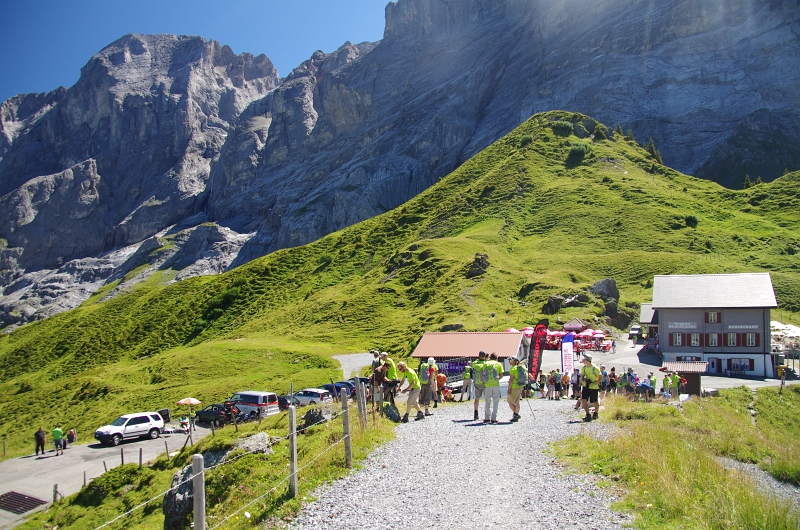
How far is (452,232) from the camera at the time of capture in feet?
329

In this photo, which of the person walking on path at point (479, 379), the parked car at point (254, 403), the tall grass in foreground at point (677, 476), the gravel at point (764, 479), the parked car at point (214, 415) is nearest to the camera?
the tall grass in foreground at point (677, 476)

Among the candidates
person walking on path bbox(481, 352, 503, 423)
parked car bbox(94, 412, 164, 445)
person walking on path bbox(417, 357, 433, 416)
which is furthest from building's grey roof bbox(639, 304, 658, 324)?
parked car bbox(94, 412, 164, 445)

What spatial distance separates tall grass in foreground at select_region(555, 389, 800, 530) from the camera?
966 centimetres

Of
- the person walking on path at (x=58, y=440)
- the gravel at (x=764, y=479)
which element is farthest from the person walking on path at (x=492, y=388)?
the person walking on path at (x=58, y=440)

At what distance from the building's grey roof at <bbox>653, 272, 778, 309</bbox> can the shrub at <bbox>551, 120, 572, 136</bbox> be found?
78.0 m

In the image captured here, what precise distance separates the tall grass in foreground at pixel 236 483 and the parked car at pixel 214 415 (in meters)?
11.4

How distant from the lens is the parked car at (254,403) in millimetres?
37844

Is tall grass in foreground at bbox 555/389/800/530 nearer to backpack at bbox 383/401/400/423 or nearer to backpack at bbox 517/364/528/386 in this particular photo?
backpack at bbox 517/364/528/386

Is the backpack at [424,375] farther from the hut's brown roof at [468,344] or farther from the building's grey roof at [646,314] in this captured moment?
the building's grey roof at [646,314]

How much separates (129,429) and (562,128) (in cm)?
11280

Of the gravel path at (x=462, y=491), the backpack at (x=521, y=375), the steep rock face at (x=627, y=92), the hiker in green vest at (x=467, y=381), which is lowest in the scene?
the hiker in green vest at (x=467, y=381)

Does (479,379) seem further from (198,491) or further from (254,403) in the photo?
(254,403)

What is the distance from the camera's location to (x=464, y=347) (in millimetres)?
43656

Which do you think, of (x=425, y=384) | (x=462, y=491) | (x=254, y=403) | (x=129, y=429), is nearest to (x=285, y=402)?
(x=254, y=403)
